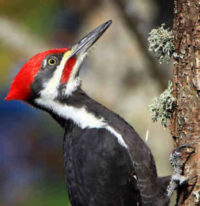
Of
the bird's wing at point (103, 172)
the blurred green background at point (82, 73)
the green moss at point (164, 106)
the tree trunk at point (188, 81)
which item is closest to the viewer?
the tree trunk at point (188, 81)

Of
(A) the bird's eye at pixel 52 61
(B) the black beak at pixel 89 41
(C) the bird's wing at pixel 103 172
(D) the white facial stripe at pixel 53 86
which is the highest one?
(B) the black beak at pixel 89 41

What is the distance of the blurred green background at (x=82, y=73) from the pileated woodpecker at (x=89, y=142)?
1054 millimetres

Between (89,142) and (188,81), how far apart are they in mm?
809

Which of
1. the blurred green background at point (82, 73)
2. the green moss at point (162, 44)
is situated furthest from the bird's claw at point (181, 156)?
the blurred green background at point (82, 73)

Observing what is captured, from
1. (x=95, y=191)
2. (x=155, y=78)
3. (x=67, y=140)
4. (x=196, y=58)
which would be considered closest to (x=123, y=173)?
(x=95, y=191)

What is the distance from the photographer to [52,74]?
393 centimetres

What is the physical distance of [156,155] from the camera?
20.2ft

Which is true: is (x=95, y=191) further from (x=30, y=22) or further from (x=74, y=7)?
(x=74, y=7)

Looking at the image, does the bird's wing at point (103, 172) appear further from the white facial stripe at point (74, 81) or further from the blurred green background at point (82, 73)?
the blurred green background at point (82, 73)

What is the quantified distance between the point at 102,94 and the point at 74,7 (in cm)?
104

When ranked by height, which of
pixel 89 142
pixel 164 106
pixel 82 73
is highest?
pixel 82 73

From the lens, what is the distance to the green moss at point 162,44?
3.46 metres

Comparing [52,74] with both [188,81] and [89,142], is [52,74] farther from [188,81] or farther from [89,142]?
[188,81]

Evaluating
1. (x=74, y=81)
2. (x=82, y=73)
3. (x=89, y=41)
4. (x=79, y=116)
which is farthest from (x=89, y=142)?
(x=82, y=73)
